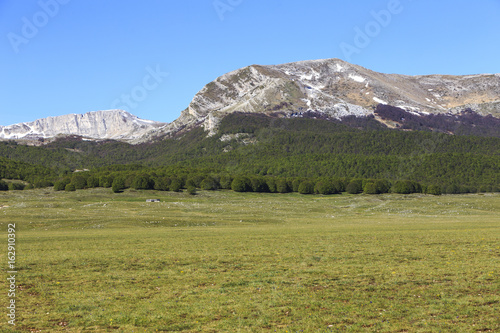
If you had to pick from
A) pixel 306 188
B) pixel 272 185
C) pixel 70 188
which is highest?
pixel 70 188

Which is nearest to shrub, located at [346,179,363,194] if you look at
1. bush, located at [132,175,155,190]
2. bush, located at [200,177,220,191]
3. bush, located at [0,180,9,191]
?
bush, located at [200,177,220,191]

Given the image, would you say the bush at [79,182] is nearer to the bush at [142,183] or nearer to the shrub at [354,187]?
the bush at [142,183]

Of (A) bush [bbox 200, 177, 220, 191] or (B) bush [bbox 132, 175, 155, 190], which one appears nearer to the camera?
(B) bush [bbox 132, 175, 155, 190]

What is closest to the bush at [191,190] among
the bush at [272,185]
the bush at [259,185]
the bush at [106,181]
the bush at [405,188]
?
the bush at [259,185]

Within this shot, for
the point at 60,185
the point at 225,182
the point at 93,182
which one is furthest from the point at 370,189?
the point at 60,185

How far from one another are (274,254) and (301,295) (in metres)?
14.1

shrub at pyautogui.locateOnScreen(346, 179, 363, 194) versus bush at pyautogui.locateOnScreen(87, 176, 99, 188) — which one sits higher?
bush at pyautogui.locateOnScreen(87, 176, 99, 188)

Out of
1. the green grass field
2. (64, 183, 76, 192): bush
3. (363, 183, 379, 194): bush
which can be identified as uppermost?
(64, 183, 76, 192): bush

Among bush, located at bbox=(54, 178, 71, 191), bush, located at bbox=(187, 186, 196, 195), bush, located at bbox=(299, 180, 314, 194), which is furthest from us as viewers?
bush, located at bbox=(299, 180, 314, 194)

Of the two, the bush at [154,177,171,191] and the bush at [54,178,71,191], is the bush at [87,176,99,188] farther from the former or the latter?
the bush at [154,177,171,191]

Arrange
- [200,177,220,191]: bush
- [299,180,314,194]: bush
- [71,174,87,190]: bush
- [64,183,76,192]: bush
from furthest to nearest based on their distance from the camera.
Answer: [299,180,314,194]: bush < [200,177,220,191]: bush < [71,174,87,190]: bush < [64,183,76,192]: bush

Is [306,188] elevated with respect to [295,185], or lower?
lower

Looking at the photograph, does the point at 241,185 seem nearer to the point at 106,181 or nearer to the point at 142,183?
→ the point at 142,183

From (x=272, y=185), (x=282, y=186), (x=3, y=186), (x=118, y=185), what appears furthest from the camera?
(x=3, y=186)
